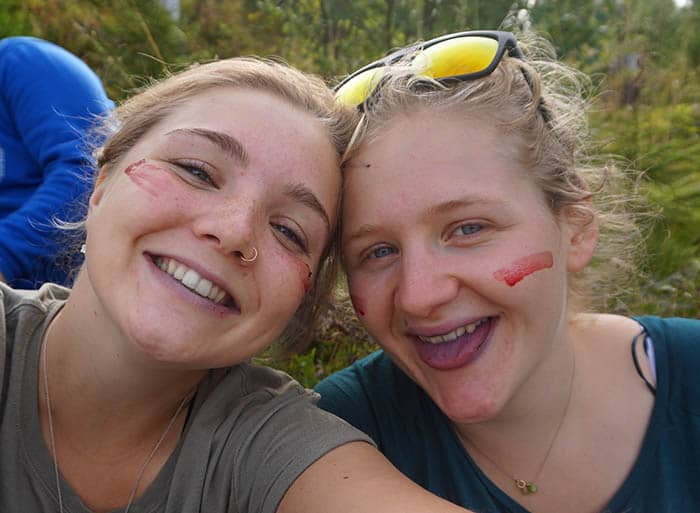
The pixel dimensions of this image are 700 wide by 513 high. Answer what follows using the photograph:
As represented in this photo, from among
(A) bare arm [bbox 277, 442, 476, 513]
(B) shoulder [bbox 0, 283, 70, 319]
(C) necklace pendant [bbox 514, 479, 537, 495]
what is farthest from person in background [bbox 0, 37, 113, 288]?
(C) necklace pendant [bbox 514, 479, 537, 495]

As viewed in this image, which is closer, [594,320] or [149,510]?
[149,510]

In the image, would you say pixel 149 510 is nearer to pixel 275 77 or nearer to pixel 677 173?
pixel 275 77

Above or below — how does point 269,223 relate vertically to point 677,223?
above

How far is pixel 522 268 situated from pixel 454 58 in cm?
70

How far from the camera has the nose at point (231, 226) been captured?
167 cm

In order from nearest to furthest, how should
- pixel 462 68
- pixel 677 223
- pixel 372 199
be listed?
pixel 372 199
pixel 462 68
pixel 677 223

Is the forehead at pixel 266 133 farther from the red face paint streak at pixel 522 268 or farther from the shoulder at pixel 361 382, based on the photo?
the shoulder at pixel 361 382

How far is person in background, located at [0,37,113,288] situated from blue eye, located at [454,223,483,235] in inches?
66.9

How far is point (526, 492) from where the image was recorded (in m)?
2.09

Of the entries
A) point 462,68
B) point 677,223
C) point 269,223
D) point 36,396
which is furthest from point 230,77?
point 677,223

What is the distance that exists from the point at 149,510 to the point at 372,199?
1019mm

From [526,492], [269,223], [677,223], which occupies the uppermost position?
[269,223]

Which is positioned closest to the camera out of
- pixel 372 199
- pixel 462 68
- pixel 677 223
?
pixel 372 199

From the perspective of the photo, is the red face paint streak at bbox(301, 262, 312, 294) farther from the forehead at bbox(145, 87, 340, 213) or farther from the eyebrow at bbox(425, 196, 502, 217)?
the eyebrow at bbox(425, 196, 502, 217)
